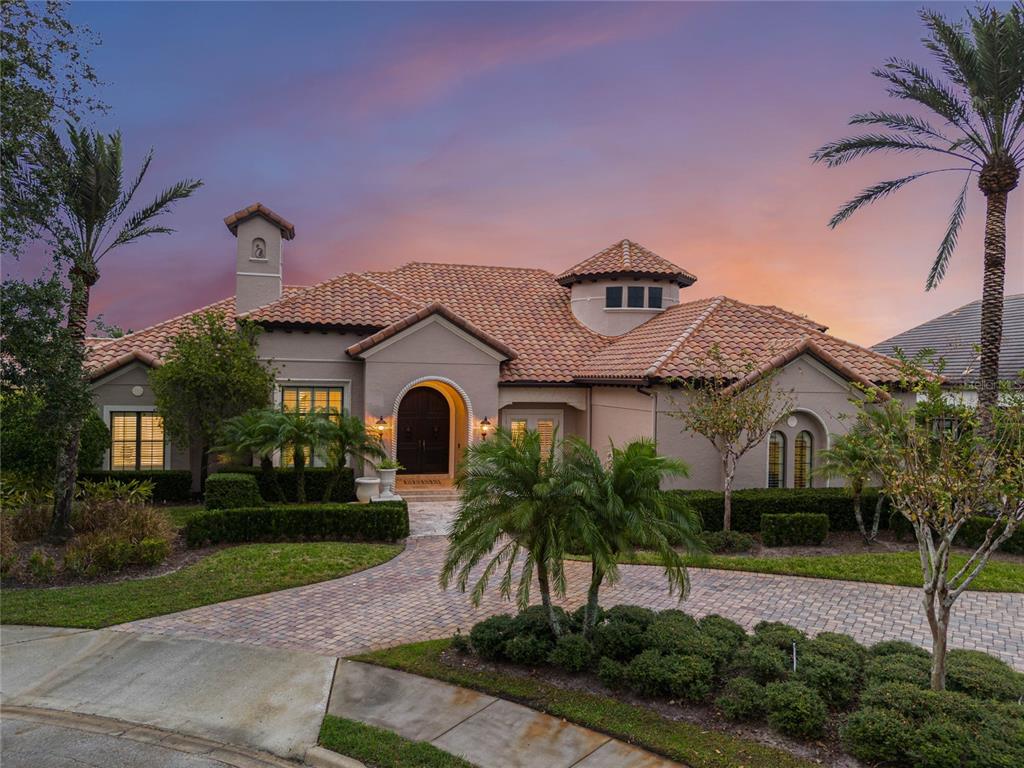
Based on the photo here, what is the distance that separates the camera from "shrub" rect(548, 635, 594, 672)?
8.69 meters

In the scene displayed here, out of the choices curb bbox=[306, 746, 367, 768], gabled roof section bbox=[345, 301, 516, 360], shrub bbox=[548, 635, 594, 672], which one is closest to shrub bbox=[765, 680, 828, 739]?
shrub bbox=[548, 635, 594, 672]

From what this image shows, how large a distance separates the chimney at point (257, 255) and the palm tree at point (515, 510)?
54.5 feet

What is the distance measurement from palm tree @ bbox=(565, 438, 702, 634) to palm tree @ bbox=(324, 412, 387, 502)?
11.0m

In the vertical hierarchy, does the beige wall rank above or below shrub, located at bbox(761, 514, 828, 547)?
above

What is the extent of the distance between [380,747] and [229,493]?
11.1 m

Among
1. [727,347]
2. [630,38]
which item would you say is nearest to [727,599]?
[727,347]

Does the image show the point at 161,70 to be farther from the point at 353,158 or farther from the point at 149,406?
the point at 149,406

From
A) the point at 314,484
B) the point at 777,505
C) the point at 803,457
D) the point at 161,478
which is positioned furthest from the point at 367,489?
the point at 803,457

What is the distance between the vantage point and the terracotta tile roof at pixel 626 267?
25.9 metres

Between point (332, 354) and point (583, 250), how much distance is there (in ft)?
41.6

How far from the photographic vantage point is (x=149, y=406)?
70.2ft

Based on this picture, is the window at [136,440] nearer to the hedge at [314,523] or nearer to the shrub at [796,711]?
the hedge at [314,523]

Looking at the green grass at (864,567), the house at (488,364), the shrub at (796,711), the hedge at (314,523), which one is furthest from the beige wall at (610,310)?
→ the shrub at (796,711)

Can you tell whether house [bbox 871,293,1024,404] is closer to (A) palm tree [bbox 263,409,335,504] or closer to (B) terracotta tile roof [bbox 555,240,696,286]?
(B) terracotta tile roof [bbox 555,240,696,286]
